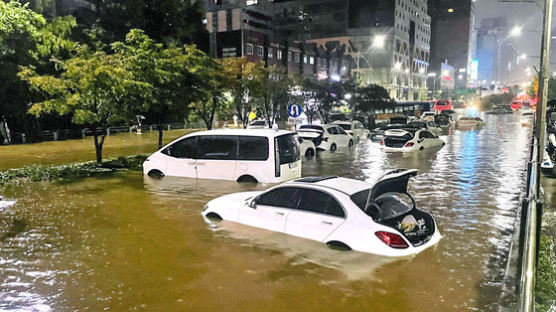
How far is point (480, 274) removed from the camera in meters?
7.50

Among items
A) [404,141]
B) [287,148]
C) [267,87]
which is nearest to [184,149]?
[287,148]

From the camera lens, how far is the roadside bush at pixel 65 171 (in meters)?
16.5

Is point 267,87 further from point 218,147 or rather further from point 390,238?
point 390,238

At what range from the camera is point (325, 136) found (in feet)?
81.6

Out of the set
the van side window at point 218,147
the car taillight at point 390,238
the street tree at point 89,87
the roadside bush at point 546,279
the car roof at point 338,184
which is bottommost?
the roadside bush at point 546,279

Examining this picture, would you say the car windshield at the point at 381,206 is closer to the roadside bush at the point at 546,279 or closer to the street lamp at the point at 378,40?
the roadside bush at the point at 546,279

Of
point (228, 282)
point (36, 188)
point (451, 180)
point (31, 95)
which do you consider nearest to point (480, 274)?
point (228, 282)

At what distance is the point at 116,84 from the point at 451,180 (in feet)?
41.9

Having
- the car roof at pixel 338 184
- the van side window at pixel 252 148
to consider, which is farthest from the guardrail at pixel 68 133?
the car roof at pixel 338 184

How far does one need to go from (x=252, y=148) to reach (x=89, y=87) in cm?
682

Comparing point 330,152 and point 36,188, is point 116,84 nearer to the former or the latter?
point 36,188

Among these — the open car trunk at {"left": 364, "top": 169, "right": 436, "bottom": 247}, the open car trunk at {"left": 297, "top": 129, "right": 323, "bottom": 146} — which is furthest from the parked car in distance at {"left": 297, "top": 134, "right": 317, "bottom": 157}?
the open car trunk at {"left": 364, "top": 169, "right": 436, "bottom": 247}

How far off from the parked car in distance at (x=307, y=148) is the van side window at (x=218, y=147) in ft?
26.2

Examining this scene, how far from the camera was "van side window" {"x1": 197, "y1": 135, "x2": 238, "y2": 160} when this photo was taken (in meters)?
14.8
